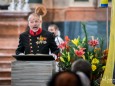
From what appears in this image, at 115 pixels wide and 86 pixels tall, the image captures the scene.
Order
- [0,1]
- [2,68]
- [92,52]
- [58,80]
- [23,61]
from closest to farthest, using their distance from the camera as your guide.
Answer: [58,80] → [23,61] → [92,52] → [2,68] → [0,1]

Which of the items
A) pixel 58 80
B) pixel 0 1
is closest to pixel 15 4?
pixel 0 1

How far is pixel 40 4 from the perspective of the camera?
10.3 m

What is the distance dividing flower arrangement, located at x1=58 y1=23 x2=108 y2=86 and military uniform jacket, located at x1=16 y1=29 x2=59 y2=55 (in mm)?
385

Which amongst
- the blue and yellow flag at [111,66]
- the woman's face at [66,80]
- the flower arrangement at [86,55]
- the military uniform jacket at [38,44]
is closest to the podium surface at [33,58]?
the flower arrangement at [86,55]

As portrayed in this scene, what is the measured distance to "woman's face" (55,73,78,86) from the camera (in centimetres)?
222

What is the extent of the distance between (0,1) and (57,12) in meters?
1.40

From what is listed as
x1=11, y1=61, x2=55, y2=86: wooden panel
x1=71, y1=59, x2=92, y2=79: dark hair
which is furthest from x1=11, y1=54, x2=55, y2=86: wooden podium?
x1=71, y1=59, x2=92, y2=79: dark hair

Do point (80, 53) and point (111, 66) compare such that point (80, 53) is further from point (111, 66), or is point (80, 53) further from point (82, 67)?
point (82, 67)

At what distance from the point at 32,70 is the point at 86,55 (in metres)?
0.71

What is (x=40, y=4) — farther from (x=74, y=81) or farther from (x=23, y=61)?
(x=74, y=81)

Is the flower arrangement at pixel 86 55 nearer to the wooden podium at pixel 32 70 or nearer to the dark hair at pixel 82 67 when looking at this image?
the wooden podium at pixel 32 70

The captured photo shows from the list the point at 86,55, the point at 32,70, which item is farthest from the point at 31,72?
the point at 86,55

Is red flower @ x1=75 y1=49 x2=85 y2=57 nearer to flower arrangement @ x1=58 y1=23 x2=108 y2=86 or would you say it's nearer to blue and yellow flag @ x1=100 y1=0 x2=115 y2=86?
flower arrangement @ x1=58 y1=23 x2=108 y2=86

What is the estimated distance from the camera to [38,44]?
207 inches
